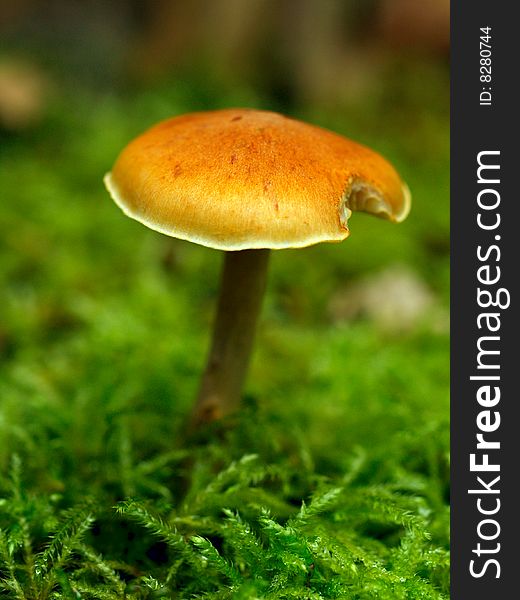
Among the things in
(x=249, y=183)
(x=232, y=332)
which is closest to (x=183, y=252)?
(x=232, y=332)

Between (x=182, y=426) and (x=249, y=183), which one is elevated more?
(x=249, y=183)

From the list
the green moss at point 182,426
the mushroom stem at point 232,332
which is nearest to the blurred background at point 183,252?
the green moss at point 182,426

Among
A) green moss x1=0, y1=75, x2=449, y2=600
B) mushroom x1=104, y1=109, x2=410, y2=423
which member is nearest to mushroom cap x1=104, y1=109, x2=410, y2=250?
mushroom x1=104, y1=109, x2=410, y2=423

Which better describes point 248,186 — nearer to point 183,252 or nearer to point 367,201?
point 367,201

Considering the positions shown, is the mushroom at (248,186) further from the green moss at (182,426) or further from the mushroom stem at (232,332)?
the green moss at (182,426)

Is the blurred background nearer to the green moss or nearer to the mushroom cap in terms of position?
the green moss

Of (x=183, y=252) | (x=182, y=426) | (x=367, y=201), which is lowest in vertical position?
(x=182, y=426)

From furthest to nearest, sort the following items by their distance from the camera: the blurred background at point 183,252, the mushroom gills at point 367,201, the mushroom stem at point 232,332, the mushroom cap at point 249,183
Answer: the blurred background at point 183,252, the mushroom stem at point 232,332, the mushroom gills at point 367,201, the mushroom cap at point 249,183
